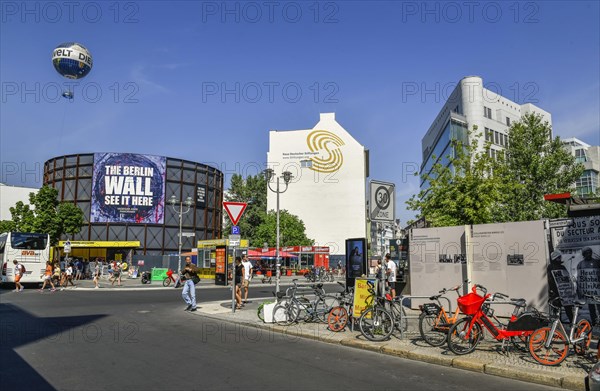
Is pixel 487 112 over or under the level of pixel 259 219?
A: over

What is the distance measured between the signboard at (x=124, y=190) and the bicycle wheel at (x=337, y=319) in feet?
195

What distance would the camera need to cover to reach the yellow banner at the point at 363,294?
1064cm

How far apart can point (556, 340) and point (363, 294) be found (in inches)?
168

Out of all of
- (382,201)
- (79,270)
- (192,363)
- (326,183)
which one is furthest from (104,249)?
(192,363)

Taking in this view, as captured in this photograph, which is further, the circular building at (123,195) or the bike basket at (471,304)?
the circular building at (123,195)

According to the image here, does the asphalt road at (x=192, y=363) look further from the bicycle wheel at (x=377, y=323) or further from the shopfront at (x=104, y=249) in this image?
the shopfront at (x=104, y=249)

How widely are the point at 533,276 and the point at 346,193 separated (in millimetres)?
74081

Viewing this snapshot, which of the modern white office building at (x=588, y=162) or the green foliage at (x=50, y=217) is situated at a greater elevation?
the modern white office building at (x=588, y=162)

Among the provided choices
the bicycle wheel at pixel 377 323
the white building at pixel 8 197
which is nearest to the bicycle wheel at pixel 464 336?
the bicycle wheel at pixel 377 323

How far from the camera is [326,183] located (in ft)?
282

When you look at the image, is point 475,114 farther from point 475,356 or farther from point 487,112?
point 475,356

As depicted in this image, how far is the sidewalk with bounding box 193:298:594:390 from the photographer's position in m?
6.75

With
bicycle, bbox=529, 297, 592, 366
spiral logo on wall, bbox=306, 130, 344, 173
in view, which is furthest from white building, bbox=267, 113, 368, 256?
bicycle, bbox=529, 297, 592, 366

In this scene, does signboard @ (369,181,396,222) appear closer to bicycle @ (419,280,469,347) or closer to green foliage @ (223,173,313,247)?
bicycle @ (419,280,469,347)
